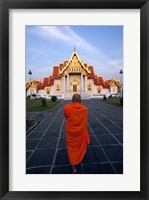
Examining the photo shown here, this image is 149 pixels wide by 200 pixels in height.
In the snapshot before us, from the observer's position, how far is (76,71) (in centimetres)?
293

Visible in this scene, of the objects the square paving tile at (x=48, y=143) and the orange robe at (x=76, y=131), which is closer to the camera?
the orange robe at (x=76, y=131)

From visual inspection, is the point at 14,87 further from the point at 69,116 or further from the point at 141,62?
the point at 141,62

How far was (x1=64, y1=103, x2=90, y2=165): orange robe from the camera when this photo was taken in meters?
2.40

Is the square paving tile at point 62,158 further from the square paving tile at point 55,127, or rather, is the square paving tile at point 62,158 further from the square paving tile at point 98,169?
the square paving tile at point 55,127

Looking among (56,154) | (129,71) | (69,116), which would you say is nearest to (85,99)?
(69,116)

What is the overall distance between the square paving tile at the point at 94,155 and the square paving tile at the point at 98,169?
3.3 inches

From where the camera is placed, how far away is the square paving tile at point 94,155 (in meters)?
2.59

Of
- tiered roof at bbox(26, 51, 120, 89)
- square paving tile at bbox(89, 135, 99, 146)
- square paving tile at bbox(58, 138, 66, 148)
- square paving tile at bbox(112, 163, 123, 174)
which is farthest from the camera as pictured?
square paving tile at bbox(89, 135, 99, 146)

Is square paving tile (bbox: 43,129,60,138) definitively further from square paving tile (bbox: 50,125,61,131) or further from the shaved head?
the shaved head

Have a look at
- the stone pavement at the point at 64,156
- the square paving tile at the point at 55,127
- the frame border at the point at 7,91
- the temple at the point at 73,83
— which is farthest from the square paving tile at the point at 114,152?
the square paving tile at the point at 55,127

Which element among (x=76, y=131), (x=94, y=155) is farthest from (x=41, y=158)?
(x=94, y=155)

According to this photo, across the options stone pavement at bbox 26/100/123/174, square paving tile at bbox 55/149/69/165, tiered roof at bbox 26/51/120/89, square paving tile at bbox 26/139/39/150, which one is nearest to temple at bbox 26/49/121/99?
tiered roof at bbox 26/51/120/89

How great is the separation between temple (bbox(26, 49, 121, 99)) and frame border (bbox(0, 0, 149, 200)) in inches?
16.7

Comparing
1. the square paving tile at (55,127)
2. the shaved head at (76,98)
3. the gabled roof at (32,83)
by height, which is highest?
the gabled roof at (32,83)
